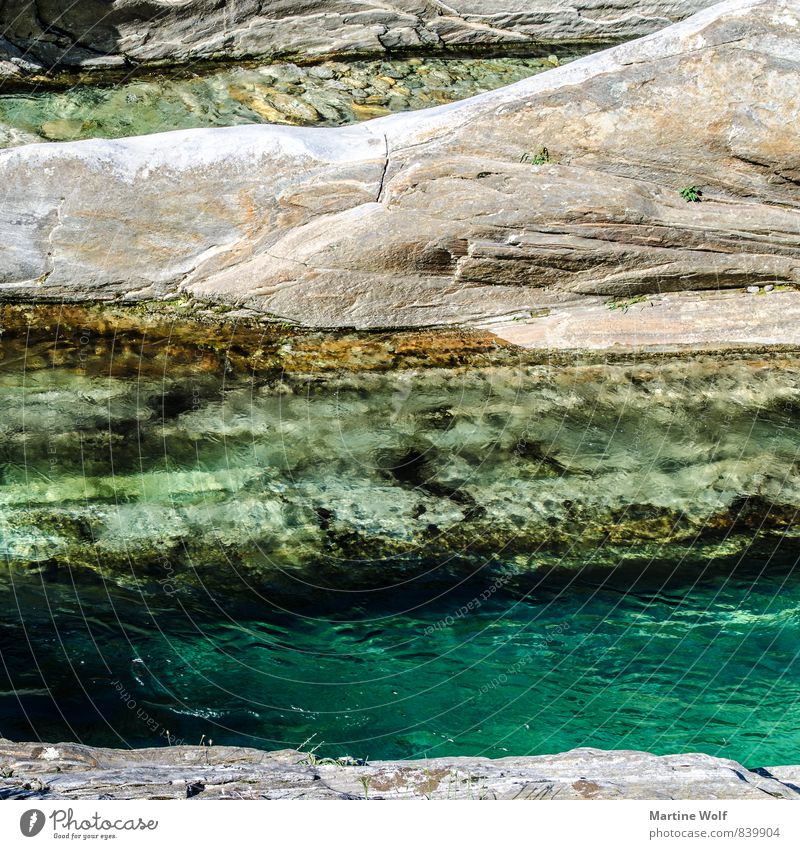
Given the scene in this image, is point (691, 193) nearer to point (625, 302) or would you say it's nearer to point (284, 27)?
point (625, 302)

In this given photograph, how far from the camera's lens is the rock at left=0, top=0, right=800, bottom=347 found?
655 centimetres

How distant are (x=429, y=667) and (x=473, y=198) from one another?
139 inches

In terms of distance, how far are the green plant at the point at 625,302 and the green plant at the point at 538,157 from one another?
1.26 metres

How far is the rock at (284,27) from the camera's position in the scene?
8688mm

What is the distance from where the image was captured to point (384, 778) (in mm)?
3578

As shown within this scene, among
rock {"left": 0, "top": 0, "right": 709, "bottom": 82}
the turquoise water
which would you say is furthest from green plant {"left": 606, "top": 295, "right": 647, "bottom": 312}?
rock {"left": 0, "top": 0, "right": 709, "bottom": 82}

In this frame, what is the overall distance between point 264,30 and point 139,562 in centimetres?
605

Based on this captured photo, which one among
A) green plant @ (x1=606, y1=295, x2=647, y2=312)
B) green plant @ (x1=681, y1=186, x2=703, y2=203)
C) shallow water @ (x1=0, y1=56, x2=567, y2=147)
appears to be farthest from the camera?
shallow water @ (x1=0, y1=56, x2=567, y2=147)

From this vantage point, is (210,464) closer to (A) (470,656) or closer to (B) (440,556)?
(B) (440,556)

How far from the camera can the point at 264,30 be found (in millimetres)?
9039

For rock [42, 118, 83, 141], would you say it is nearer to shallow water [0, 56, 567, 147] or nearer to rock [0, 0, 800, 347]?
shallow water [0, 56, 567, 147]
